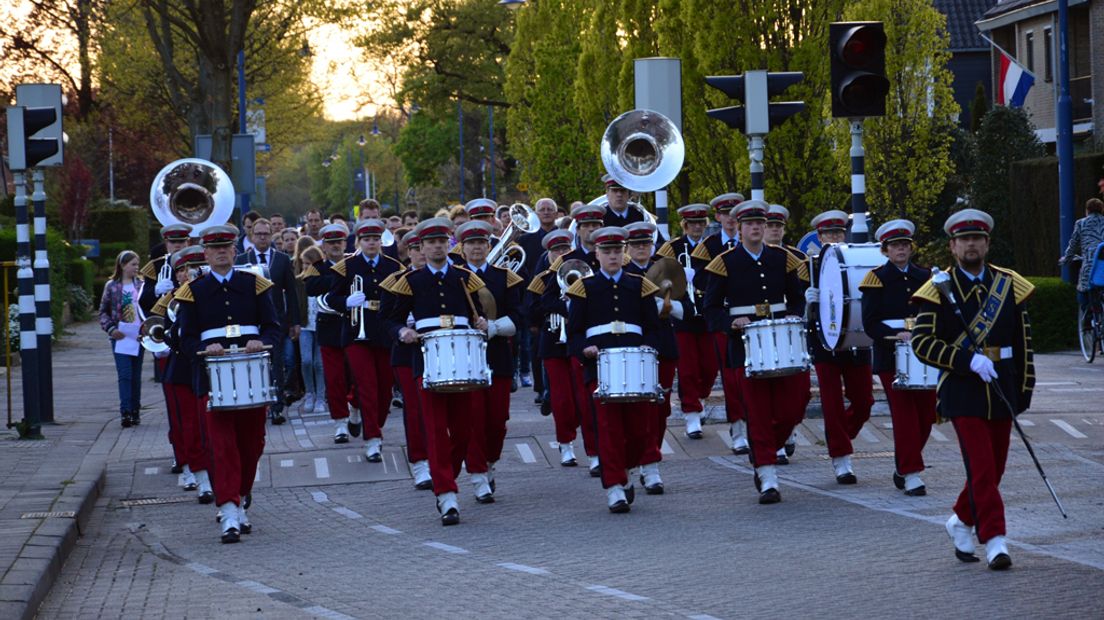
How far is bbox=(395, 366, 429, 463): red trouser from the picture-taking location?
44.2 feet

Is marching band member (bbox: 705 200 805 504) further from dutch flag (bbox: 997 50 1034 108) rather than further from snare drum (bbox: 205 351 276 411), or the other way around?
dutch flag (bbox: 997 50 1034 108)

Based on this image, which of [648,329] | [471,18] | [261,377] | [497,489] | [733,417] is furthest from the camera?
[471,18]

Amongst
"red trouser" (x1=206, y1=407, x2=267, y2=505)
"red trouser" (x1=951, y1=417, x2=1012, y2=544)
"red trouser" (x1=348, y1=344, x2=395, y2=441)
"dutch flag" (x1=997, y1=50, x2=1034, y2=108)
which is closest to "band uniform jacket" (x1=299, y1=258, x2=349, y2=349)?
"red trouser" (x1=348, y1=344, x2=395, y2=441)

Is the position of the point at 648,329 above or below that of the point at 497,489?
above

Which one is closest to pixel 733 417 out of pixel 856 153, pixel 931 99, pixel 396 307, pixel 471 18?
pixel 856 153

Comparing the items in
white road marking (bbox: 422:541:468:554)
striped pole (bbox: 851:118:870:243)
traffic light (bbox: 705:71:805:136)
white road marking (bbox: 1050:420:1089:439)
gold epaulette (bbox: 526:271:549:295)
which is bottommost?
white road marking (bbox: 422:541:468:554)

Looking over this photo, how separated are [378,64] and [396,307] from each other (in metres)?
52.3

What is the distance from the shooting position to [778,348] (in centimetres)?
1263

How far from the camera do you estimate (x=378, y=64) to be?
64312mm

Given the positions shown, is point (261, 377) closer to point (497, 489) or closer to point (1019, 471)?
point (497, 489)

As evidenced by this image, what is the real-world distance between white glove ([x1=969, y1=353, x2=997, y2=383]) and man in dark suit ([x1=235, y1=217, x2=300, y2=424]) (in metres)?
9.07

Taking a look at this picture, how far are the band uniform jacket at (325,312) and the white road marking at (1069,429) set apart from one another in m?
6.06

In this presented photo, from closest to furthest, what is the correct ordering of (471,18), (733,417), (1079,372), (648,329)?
(648,329) < (733,417) < (1079,372) < (471,18)

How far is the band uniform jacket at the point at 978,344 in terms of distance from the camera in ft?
32.2
